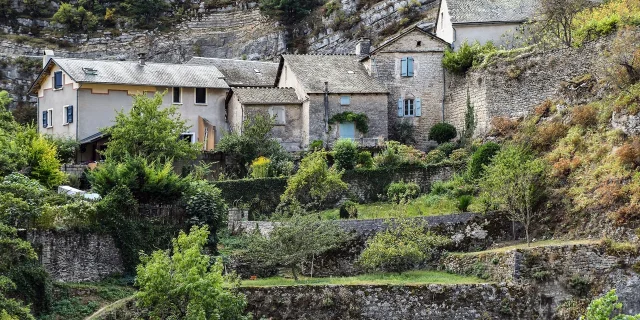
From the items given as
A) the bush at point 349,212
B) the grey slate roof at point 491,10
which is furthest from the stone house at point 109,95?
the bush at point 349,212

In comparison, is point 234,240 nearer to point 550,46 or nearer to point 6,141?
point 6,141

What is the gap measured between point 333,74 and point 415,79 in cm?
420

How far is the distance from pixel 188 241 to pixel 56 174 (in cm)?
1368

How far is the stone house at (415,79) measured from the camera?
54.6 metres

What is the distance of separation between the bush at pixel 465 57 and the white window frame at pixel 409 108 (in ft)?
8.34

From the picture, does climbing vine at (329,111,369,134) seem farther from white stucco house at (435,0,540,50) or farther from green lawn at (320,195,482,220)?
green lawn at (320,195,482,220)

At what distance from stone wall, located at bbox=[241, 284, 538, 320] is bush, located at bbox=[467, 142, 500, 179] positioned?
10.1m

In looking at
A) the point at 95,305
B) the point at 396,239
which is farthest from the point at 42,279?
the point at 396,239

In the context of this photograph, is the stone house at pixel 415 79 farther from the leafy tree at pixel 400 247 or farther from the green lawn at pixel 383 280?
the green lawn at pixel 383 280

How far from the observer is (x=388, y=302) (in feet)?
114

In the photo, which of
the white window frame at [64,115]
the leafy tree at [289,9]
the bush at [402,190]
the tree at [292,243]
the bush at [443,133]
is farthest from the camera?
the leafy tree at [289,9]

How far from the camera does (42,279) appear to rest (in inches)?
1282

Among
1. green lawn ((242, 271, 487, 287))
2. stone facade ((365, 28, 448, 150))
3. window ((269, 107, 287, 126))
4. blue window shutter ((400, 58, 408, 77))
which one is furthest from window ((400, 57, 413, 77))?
green lawn ((242, 271, 487, 287))

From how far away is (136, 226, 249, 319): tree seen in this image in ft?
99.7
